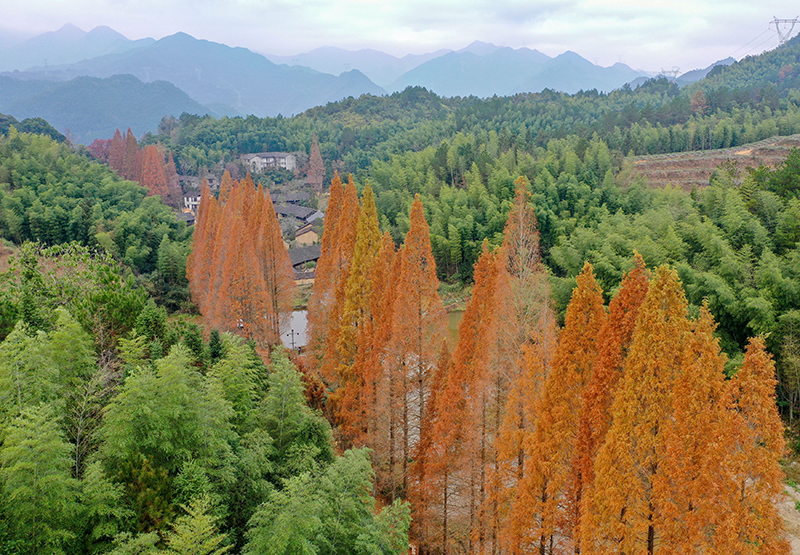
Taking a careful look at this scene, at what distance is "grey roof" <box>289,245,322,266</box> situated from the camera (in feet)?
142

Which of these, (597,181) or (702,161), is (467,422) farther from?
(702,161)

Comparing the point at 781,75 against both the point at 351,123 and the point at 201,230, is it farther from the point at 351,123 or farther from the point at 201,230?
the point at 201,230

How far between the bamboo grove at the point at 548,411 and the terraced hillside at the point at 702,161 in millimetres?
35869

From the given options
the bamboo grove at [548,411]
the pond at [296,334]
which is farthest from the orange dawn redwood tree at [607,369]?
the pond at [296,334]

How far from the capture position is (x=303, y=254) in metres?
44.5

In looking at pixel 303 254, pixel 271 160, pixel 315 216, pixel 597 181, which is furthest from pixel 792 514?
pixel 271 160

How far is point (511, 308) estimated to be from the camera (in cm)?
1103

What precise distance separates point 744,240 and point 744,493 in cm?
2227

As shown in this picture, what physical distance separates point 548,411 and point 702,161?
46663 millimetres

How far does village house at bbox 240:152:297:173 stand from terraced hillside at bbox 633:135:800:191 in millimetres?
53023

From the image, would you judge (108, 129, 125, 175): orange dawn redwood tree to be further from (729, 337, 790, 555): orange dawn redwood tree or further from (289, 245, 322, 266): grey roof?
(729, 337, 790, 555): orange dawn redwood tree

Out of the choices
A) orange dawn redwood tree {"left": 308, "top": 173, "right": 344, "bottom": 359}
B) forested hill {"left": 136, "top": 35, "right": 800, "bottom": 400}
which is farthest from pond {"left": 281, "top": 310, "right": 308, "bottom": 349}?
forested hill {"left": 136, "top": 35, "right": 800, "bottom": 400}

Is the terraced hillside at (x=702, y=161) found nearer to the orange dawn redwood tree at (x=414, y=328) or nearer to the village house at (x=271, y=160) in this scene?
the orange dawn redwood tree at (x=414, y=328)

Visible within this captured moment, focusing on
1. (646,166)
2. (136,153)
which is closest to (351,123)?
(136,153)
